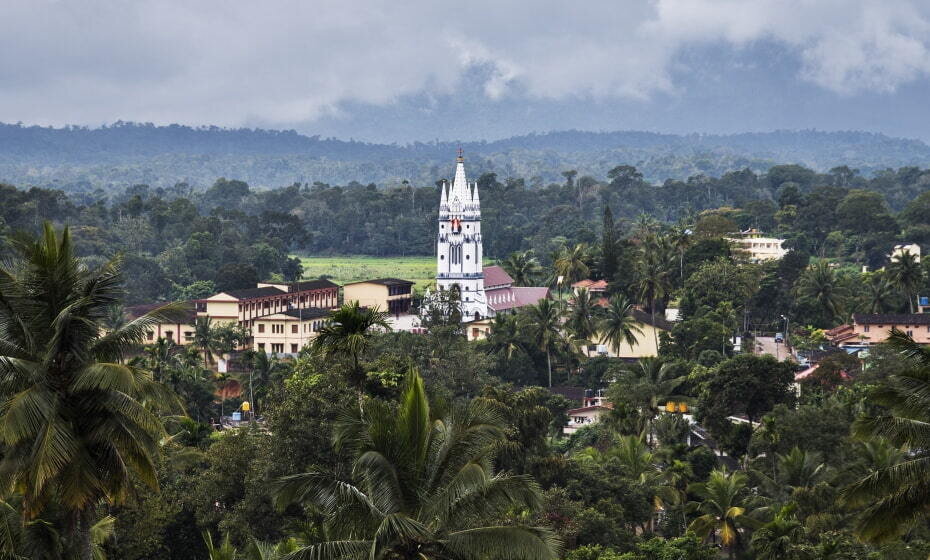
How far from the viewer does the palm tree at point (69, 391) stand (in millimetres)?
18391

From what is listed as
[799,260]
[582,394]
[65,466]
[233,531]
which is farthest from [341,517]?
[799,260]

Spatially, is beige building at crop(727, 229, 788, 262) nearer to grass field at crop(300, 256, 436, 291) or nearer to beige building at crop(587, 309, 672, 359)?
grass field at crop(300, 256, 436, 291)

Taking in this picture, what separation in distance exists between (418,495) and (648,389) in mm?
41156

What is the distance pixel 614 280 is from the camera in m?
104

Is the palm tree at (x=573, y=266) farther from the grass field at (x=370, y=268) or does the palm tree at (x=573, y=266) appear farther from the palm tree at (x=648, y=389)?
the palm tree at (x=648, y=389)

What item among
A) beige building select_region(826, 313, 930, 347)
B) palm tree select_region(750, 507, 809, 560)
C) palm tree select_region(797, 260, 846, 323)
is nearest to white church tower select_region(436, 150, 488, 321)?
palm tree select_region(797, 260, 846, 323)

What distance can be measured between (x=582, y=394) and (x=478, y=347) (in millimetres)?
7065

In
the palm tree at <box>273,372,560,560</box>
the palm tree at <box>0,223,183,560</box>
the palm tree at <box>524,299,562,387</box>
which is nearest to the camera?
the palm tree at <box>0,223,183,560</box>

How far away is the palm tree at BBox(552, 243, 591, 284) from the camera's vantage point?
350 feet

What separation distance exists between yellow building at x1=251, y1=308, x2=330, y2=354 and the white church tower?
1177cm

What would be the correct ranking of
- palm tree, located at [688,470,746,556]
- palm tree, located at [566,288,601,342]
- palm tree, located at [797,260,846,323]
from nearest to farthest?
1. palm tree, located at [688,470,746,556]
2. palm tree, located at [566,288,601,342]
3. palm tree, located at [797,260,846,323]

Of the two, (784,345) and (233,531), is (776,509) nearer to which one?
(233,531)

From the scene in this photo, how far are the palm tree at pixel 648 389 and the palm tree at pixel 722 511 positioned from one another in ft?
48.3

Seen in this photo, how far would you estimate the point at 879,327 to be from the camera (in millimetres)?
84688
